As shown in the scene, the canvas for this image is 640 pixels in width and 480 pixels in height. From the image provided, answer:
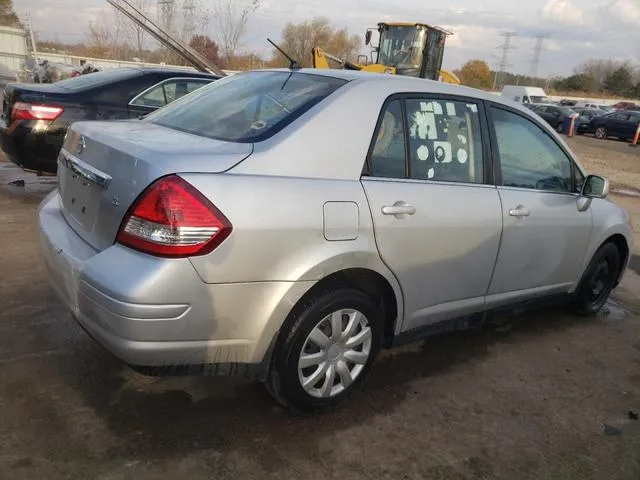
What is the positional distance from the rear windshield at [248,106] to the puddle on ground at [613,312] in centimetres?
332

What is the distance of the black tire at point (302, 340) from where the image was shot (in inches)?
102

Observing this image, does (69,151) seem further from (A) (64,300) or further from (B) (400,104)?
(B) (400,104)

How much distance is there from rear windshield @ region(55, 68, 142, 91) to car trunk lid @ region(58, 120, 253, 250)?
12.5 ft

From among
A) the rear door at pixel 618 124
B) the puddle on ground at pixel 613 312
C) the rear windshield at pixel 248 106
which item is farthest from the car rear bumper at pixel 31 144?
the rear door at pixel 618 124

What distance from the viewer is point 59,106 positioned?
598 centimetres

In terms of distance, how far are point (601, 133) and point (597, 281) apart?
1102 inches

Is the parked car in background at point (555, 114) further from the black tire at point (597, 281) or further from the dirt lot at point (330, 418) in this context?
the dirt lot at point (330, 418)

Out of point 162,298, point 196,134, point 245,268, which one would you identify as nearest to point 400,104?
point 196,134

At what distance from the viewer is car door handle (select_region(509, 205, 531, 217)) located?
3.43 meters

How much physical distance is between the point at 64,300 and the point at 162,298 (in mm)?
729

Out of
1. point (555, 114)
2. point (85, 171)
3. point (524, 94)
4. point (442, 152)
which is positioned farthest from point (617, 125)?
point (85, 171)

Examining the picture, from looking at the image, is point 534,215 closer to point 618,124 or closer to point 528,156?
point 528,156

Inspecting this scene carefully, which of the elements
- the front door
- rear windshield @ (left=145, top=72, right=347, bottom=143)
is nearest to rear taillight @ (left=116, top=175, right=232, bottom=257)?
rear windshield @ (left=145, top=72, right=347, bottom=143)

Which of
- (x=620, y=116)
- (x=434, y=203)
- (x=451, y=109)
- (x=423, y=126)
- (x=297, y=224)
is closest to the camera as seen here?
(x=297, y=224)
